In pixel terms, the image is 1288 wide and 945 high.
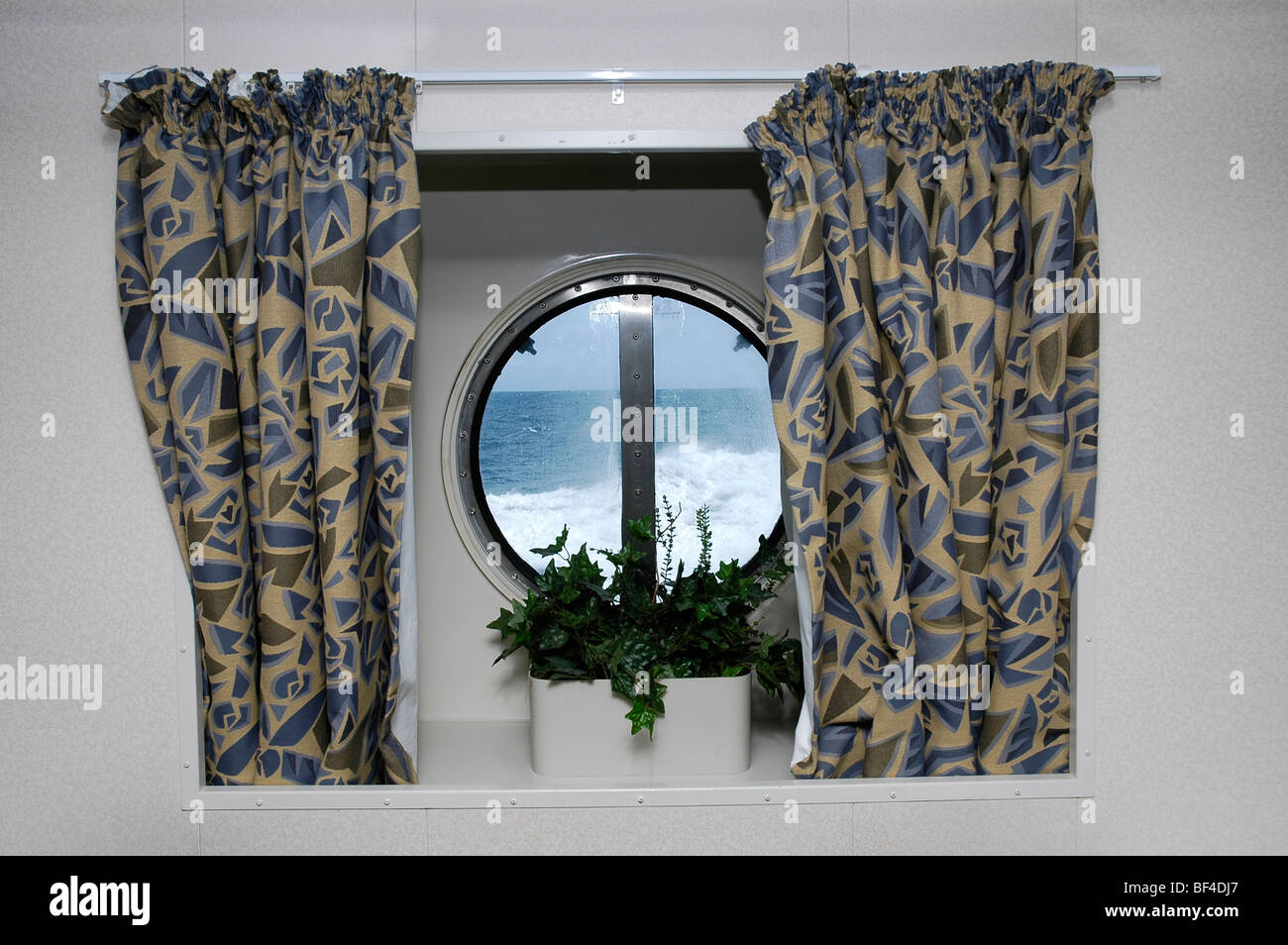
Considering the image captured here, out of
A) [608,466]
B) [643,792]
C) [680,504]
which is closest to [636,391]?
[608,466]

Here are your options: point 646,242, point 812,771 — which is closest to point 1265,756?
point 812,771

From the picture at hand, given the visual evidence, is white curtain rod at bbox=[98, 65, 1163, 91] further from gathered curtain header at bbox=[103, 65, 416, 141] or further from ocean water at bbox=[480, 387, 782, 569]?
ocean water at bbox=[480, 387, 782, 569]

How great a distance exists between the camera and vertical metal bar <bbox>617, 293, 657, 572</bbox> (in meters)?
2.25

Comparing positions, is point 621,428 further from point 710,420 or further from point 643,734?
point 643,734

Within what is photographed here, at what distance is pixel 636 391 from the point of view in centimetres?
226

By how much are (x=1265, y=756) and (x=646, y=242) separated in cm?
186

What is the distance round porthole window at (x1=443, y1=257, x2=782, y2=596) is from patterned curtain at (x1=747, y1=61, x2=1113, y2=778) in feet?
2.28

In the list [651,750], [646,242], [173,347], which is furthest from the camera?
[646,242]

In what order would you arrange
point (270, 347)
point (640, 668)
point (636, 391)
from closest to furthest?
point (270, 347) < point (640, 668) < point (636, 391)

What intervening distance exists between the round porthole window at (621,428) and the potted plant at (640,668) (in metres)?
0.50

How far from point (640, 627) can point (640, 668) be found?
111mm

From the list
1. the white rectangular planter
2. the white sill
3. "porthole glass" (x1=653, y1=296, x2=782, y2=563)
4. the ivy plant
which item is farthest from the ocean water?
the white sill
